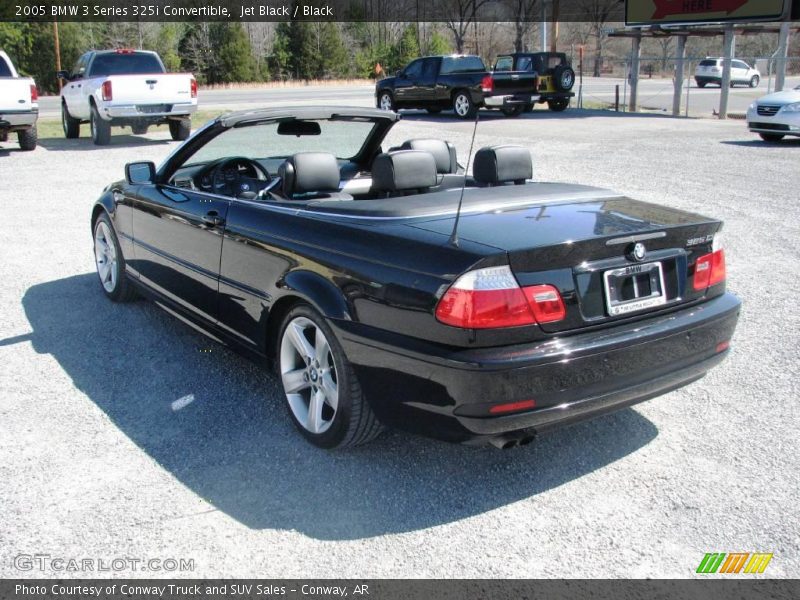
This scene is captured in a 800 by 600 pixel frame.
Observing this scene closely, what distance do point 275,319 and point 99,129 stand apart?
47.6 feet

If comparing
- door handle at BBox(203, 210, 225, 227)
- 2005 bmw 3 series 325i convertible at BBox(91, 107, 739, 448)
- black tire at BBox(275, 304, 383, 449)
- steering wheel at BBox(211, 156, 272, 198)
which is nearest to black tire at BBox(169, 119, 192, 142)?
steering wheel at BBox(211, 156, 272, 198)

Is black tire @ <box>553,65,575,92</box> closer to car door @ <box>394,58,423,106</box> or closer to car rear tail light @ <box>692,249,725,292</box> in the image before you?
car door @ <box>394,58,423,106</box>

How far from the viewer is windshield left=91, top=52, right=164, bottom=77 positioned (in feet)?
56.1

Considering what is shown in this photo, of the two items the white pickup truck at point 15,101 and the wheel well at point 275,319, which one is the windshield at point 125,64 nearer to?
the white pickup truck at point 15,101

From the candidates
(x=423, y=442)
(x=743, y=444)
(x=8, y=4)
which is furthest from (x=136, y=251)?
(x=8, y=4)

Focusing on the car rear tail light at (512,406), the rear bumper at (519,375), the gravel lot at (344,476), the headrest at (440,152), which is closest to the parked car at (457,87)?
the headrest at (440,152)

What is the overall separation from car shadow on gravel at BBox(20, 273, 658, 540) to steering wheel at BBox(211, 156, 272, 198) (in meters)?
1.02

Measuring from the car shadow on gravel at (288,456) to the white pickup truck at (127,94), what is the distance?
12.4 metres

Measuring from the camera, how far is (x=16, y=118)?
15109mm

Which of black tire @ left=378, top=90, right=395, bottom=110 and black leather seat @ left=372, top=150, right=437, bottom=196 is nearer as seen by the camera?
black leather seat @ left=372, top=150, right=437, bottom=196

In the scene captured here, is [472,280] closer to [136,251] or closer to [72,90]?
[136,251]

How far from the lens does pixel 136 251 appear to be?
5484 millimetres

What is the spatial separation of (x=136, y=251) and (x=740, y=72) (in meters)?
45.6

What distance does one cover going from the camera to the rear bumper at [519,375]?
3000 millimetres
